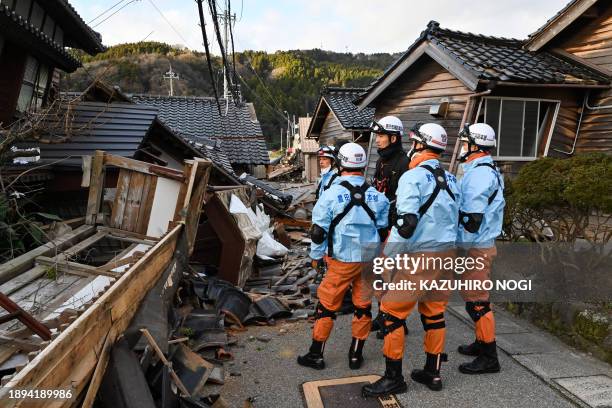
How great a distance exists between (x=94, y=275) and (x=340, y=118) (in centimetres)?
1419

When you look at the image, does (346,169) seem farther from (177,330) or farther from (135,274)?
(177,330)

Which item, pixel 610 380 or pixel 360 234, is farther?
pixel 360 234

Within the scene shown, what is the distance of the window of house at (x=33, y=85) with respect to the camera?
7.62 m

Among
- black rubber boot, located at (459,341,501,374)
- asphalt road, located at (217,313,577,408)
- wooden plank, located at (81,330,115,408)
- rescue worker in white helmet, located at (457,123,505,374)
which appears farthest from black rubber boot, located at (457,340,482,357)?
wooden plank, located at (81,330,115,408)

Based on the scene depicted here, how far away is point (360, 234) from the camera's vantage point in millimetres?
4195

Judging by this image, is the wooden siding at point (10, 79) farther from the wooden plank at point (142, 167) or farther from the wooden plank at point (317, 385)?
the wooden plank at point (317, 385)

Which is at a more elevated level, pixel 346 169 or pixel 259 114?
pixel 259 114

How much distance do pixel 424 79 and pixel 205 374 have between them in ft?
26.9

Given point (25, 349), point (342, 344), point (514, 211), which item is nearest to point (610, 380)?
point (514, 211)

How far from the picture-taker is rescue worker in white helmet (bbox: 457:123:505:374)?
4.12 metres

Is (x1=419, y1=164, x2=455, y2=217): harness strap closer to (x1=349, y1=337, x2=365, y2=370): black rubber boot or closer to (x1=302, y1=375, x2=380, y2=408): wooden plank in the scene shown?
(x1=349, y1=337, x2=365, y2=370): black rubber boot

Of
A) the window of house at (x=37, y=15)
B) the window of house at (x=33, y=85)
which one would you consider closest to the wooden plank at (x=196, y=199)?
the window of house at (x=33, y=85)

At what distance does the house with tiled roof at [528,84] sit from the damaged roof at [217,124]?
29.1ft

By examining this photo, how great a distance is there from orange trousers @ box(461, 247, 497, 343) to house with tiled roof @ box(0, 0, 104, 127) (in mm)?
6359
